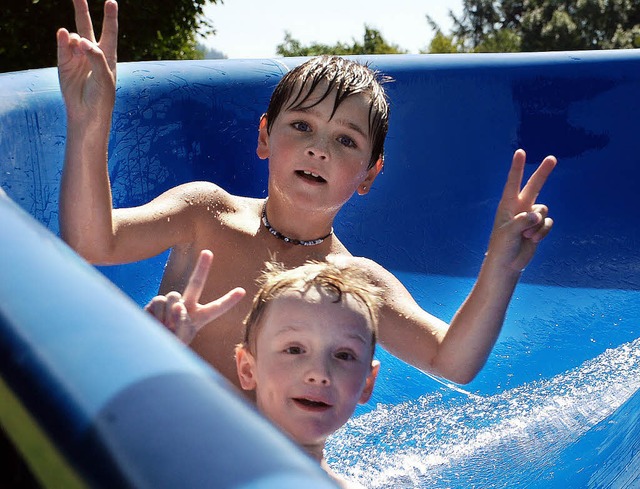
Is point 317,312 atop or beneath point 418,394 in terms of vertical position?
atop

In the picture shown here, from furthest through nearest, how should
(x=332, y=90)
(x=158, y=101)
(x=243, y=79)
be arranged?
1. (x=243, y=79)
2. (x=158, y=101)
3. (x=332, y=90)

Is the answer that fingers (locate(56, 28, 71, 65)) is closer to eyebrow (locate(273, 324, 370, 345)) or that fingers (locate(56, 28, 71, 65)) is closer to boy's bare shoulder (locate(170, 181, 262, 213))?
boy's bare shoulder (locate(170, 181, 262, 213))

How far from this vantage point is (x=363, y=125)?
66.2 inches

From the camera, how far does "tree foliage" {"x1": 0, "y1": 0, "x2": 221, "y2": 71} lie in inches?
164

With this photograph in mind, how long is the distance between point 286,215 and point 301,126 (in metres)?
0.16

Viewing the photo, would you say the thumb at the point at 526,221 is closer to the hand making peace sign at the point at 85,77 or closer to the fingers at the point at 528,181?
the fingers at the point at 528,181

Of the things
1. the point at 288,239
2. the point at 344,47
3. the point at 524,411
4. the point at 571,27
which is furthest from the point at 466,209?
the point at 571,27

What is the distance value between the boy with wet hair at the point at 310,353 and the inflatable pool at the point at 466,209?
0.43 m

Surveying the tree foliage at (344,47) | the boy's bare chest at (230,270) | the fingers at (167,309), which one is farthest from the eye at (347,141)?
the tree foliage at (344,47)

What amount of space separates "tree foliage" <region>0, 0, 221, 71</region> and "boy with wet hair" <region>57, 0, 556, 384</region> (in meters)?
2.73

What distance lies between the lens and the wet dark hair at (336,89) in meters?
1.69

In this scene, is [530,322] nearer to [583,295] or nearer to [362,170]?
[583,295]

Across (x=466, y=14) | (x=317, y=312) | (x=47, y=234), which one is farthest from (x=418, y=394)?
(x=466, y=14)

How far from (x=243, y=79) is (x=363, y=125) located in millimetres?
688
